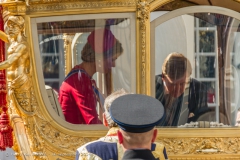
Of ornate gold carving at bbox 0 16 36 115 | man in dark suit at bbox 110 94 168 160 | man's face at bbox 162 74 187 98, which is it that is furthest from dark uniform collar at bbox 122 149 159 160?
ornate gold carving at bbox 0 16 36 115

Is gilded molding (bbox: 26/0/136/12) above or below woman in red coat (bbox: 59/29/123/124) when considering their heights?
above

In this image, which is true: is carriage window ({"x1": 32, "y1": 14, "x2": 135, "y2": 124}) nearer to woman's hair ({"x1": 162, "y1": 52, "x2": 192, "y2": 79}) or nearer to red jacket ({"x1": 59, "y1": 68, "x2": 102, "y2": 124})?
red jacket ({"x1": 59, "y1": 68, "x2": 102, "y2": 124})

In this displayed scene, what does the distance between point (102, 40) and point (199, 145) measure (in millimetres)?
1120

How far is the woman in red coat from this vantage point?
7.13 metres

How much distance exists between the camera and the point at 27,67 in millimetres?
7176

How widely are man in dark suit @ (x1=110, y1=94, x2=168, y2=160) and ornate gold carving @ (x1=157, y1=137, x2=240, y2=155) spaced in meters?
2.16

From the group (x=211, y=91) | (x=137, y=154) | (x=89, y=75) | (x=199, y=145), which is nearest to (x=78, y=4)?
(x=89, y=75)

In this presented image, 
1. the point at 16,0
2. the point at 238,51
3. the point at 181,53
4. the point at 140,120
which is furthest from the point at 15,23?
the point at 140,120

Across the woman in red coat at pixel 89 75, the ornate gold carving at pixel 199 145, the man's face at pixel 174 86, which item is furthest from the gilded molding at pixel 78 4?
the ornate gold carving at pixel 199 145

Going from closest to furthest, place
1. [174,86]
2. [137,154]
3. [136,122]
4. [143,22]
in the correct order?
[137,154] < [136,122] < [143,22] < [174,86]

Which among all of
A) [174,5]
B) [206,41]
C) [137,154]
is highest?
[174,5]

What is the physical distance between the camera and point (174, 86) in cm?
715

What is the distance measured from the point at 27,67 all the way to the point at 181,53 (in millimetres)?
1222

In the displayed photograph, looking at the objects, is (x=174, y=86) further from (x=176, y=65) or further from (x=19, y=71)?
(x=19, y=71)
